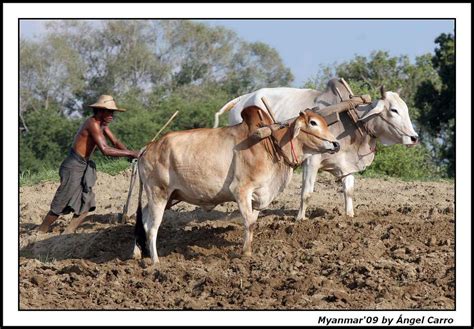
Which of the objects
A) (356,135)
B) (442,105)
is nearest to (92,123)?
(356,135)

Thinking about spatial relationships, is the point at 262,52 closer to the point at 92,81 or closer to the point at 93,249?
the point at 92,81

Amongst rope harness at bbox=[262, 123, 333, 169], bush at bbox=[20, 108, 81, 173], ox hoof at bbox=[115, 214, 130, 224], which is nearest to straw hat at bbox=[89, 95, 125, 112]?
ox hoof at bbox=[115, 214, 130, 224]

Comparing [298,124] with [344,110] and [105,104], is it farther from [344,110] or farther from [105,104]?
[105,104]

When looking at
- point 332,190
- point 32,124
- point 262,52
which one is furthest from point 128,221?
point 262,52

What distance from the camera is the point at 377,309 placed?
21.5ft

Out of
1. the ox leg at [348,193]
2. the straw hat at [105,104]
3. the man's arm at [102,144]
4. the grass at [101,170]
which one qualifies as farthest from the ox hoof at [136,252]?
the grass at [101,170]

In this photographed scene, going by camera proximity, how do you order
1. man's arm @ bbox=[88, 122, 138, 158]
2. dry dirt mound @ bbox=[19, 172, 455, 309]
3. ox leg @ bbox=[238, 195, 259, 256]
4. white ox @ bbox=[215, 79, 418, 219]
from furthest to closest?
white ox @ bbox=[215, 79, 418, 219]
man's arm @ bbox=[88, 122, 138, 158]
ox leg @ bbox=[238, 195, 259, 256]
dry dirt mound @ bbox=[19, 172, 455, 309]

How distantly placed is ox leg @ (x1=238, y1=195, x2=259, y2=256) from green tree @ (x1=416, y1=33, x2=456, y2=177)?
16535mm

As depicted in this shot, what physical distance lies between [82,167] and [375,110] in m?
2.92

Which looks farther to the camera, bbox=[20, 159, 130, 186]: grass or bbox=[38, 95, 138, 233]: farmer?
bbox=[20, 159, 130, 186]: grass

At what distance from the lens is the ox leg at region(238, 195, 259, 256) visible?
25.8 ft

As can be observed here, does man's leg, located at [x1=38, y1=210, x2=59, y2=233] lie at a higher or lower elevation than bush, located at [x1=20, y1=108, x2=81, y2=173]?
lower

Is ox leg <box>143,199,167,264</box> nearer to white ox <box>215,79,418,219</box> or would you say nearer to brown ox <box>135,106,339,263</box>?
brown ox <box>135,106,339,263</box>

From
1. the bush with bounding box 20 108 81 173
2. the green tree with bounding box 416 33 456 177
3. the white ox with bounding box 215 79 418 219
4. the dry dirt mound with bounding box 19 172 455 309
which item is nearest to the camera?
the dry dirt mound with bounding box 19 172 455 309
